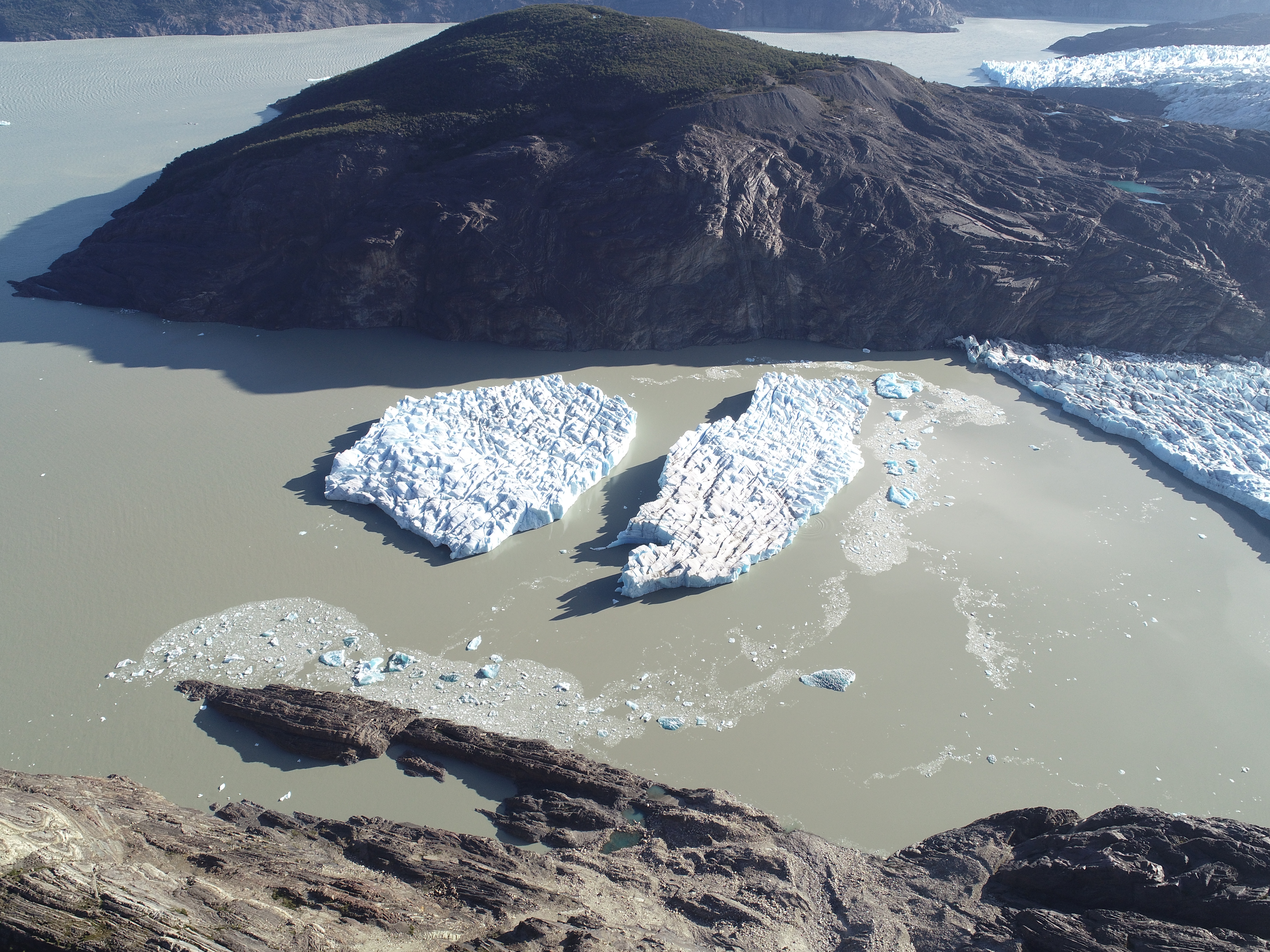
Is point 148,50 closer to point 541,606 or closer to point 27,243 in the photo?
point 27,243

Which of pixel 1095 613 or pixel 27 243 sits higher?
pixel 27 243

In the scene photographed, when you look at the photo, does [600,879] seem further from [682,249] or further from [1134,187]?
[1134,187]

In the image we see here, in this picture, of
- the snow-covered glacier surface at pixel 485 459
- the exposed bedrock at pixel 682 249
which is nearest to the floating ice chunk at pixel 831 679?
the snow-covered glacier surface at pixel 485 459

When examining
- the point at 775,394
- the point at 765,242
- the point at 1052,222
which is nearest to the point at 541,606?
the point at 775,394

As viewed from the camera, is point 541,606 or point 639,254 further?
point 639,254

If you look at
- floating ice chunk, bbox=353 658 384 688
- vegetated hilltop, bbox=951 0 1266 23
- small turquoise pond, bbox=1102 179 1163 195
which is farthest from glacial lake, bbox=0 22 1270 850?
vegetated hilltop, bbox=951 0 1266 23

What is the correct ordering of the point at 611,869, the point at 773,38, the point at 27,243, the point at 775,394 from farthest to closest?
the point at 773,38
the point at 27,243
the point at 775,394
the point at 611,869
